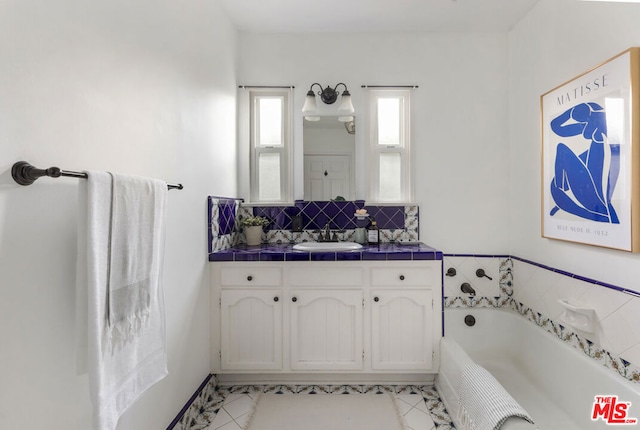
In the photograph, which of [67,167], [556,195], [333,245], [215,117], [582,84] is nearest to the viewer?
[67,167]

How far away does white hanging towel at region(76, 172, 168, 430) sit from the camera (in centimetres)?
91

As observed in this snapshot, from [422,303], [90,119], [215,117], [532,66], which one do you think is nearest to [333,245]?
[422,303]

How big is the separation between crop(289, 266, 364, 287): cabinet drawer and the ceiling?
1.88 metres

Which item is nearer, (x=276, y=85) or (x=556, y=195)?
(x=556, y=195)

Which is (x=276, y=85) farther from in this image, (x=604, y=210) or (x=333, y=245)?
(x=604, y=210)

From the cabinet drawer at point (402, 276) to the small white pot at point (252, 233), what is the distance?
0.97 meters

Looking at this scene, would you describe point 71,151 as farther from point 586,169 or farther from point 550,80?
point 550,80

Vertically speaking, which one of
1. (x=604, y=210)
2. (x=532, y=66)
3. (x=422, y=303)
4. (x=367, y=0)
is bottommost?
(x=422, y=303)

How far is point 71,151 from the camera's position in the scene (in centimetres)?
98

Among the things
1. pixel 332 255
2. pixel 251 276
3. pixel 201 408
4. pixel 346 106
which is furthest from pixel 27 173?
pixel 346 106

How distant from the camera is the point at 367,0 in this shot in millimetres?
2221

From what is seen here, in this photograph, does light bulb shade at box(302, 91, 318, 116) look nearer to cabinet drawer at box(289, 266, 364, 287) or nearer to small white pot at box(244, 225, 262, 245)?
small white pot at box(244, 225, 262, 245)

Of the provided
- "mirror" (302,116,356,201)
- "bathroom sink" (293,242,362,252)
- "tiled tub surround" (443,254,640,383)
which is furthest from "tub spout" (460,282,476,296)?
"mirror" (302,116,356,201)

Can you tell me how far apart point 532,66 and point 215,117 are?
2291mm
